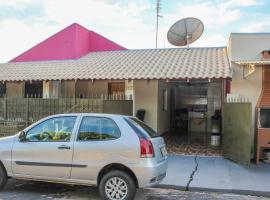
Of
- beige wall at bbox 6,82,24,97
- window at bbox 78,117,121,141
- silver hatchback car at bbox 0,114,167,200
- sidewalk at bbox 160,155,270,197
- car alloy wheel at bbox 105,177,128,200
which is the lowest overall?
sidewalk at bbox 160,155,270,197

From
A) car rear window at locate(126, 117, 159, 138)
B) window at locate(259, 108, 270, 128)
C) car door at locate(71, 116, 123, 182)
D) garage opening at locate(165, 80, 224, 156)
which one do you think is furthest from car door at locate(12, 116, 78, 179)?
garage opening at locate(165, 80, 224, 156)

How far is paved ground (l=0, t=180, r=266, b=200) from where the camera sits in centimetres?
678

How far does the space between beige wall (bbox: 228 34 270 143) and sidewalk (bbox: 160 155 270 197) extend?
6.99 feet

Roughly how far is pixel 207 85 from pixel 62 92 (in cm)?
744

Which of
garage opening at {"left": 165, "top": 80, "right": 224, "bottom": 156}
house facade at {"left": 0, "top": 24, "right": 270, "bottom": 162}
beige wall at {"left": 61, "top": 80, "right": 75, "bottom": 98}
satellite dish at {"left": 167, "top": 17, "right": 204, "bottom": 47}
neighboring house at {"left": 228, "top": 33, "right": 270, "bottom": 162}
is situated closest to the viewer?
neighboring house at {"left": 228, "top": 33, "right": 270, "bottom": 162}

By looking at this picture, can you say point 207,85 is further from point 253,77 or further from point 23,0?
point 23,0

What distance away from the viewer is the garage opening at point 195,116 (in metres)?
14.4

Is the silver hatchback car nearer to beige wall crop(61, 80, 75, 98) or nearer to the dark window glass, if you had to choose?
the dark window glass

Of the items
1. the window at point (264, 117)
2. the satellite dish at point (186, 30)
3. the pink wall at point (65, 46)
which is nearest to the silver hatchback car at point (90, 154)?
the window at point (264, 117)

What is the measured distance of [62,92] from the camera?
15.6 m

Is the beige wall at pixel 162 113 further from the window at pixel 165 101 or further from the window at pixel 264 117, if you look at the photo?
the window at pixel 264 117

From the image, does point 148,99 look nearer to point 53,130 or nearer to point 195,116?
point 195,116

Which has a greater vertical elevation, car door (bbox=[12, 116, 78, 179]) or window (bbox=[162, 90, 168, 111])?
window (bbox=[162, 90, 168, 111])

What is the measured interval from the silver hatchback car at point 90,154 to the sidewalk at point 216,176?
1.56 metres
